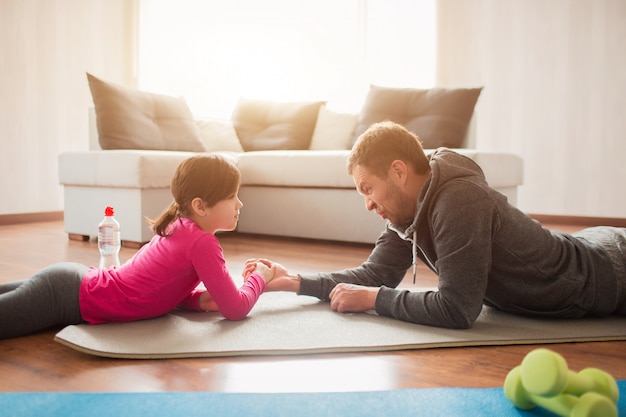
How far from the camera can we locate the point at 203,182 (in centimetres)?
145

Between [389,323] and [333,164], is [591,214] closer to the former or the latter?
[333,164]

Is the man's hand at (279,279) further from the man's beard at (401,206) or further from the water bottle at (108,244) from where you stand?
the water bottle at (108,244)

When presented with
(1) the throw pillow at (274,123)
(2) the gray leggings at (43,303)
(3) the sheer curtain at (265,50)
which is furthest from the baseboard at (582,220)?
(2) the gray leggings at (43,303)

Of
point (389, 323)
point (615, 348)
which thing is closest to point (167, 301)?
point (389, 323)

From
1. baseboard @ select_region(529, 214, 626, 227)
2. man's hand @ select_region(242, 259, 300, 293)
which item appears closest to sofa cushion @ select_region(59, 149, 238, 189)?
man's hand @ select_region(242, 259, 300, 293)

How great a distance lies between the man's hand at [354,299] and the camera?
1549mm

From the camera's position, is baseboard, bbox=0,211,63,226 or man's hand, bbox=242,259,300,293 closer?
man's hand, bbox=242,259,300,293

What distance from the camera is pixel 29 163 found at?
4.37m

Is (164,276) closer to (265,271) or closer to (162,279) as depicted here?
(162,279)

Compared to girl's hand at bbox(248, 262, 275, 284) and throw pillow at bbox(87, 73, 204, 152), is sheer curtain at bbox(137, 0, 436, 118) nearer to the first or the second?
throw pillow at bbox(87, 73, 204, 152)

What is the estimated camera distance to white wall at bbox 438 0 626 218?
14.8 feet

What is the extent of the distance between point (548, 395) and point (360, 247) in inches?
91.3

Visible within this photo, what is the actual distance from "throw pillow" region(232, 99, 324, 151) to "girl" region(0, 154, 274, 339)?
8.31 ft

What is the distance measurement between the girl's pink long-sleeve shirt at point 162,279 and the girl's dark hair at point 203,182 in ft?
0.14
